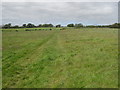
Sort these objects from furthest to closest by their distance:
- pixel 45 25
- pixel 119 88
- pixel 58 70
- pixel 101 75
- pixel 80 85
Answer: pixel 45 25
pixel 58 70
pixel 101 75
pixel 80 85
pixel 119 88

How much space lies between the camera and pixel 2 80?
22.8ft

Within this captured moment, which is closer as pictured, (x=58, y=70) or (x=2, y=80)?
(x=2, y=80)

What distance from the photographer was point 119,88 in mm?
5676

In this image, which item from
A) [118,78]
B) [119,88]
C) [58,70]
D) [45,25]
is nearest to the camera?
[119,88]

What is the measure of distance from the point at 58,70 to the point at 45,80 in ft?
5.37

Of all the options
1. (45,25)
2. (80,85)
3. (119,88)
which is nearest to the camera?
(119,88)

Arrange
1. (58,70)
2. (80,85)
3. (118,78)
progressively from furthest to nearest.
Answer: (58,70)
(118,78)
(80,85)

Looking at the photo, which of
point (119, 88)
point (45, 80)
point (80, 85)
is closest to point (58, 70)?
point (45, 80)

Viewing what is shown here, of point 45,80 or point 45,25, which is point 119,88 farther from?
point 45,25

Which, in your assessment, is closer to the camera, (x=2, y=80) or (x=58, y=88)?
(x=58, y=88)

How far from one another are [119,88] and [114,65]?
324 centimetres

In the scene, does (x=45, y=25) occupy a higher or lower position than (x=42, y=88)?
higher

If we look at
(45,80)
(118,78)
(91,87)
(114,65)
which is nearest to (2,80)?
(45,80)

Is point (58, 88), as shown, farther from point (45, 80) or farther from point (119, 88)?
point (119, 88)
